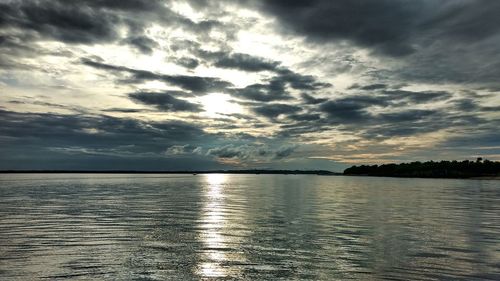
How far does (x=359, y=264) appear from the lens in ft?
68.2

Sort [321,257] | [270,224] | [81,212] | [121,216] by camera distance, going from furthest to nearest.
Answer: [81,212], [121,216], [270,224], [321,257]

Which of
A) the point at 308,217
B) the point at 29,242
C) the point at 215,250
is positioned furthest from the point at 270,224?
the point at 29,242

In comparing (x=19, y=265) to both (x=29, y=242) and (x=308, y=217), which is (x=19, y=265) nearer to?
(x=29, y=242)

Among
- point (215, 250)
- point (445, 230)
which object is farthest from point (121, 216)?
point (445, 230)

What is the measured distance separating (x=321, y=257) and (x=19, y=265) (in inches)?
667

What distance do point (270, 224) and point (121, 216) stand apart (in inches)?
683

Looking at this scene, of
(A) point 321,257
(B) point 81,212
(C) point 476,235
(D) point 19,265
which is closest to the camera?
(D) point 19,265

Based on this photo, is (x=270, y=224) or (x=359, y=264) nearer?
(x=359, y=264)

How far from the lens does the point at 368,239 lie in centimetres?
2875

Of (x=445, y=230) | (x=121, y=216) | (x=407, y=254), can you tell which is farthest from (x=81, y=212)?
(x=445, y=230)

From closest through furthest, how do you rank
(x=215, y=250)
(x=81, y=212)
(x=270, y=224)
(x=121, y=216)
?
1. (x=215, y=250)
2. (x=270, y=224)
3. (x=121, y=216)
4. (x=81, y=212)

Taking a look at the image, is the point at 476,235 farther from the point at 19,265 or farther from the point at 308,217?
the point at 19,265

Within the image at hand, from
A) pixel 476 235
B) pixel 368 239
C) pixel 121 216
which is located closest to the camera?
pixel 368 239

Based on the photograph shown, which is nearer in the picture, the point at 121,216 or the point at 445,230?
the point at 445,230
